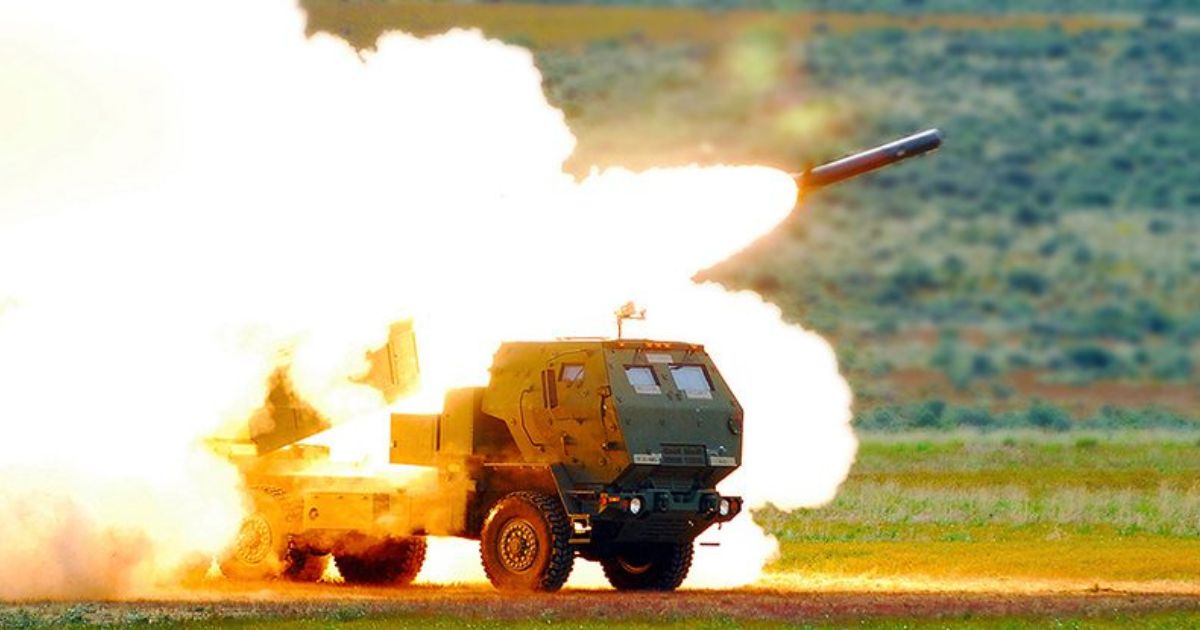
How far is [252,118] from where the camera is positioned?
37781 millimetres

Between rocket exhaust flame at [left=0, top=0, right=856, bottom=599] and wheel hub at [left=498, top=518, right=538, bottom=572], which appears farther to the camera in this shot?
rocket exhaust flame at [left=0, top=0, right=856, bottom=599]

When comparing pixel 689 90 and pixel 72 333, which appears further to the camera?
pixel 689 90

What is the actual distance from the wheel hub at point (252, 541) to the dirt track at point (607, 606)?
168cm

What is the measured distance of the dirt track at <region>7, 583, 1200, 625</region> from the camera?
3178 cm

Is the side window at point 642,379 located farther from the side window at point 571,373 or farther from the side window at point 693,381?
the side window at point 571,373

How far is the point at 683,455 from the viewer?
35.5 m

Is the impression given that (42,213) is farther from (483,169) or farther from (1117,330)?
(1117,330)

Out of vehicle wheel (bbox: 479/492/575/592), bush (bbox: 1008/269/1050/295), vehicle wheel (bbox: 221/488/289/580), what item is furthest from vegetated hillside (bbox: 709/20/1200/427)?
vehicle wheel (bbox: 479/492/575/592)

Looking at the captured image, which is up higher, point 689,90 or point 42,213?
point 689,90

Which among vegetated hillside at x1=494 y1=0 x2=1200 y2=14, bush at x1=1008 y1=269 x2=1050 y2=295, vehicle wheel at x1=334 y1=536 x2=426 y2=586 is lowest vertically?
vehicle wheel at x1=334 y1=536 x2=426 y2=586

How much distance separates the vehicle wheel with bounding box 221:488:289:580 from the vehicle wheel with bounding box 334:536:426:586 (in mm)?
836

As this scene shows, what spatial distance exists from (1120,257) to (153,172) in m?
72.0

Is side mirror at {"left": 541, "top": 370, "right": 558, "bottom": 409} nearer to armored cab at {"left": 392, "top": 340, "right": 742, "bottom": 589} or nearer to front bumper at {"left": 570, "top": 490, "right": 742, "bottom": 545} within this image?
armored cab at {"left": 392, "top": 340, "right": 742, "bottom": 589}

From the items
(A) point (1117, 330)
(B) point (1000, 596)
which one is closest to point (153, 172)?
(B) point (1000, 596)
